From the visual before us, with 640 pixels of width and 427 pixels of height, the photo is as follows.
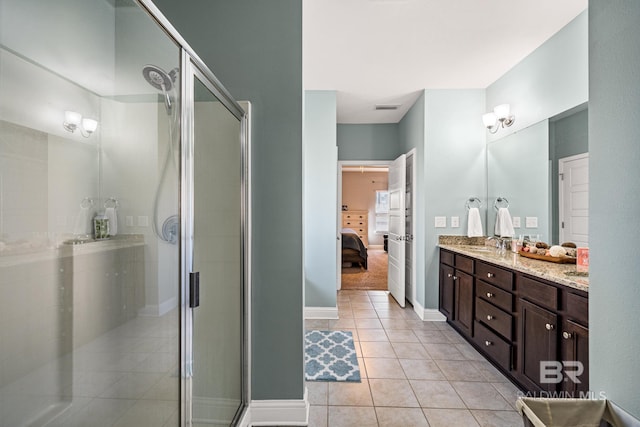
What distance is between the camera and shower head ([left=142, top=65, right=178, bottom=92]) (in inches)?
37.4

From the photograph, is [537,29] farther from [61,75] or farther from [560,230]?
[61,75]

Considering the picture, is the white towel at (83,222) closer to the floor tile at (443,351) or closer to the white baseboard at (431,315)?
the floor tile at (443,351)

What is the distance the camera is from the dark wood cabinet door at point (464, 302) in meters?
2.95

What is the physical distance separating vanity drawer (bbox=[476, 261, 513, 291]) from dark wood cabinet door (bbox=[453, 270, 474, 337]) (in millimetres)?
188

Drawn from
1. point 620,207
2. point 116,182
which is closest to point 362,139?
point 620,207

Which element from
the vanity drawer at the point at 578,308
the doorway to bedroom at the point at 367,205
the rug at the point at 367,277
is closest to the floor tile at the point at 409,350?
the vanity drawer at the point at 578,308

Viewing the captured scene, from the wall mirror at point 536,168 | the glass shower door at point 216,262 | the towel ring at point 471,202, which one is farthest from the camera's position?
the towel ring at point 471,202

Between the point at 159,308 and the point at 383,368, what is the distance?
6.86ft

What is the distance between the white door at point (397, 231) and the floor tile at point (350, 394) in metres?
2.06

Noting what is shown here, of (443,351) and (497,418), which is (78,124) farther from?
(443,351)

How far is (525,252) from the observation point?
8.99ft

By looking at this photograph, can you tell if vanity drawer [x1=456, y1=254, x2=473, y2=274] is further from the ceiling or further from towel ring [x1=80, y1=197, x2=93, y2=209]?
towel ring [x1=80, y1=197, x2=93, y2=209]

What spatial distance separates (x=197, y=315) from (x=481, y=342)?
260 centimetres
